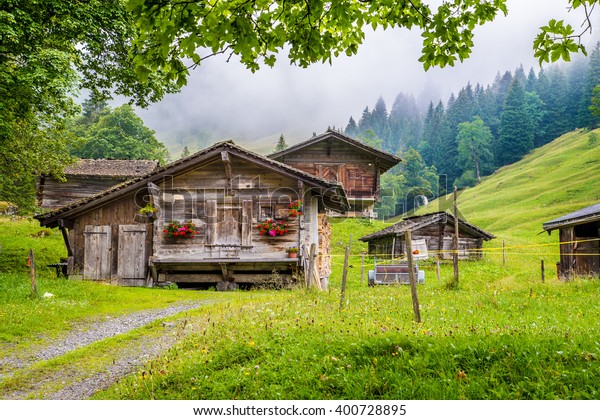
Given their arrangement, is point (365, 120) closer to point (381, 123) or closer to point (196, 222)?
point (381, 123)

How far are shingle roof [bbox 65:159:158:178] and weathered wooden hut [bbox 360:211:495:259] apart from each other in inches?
793

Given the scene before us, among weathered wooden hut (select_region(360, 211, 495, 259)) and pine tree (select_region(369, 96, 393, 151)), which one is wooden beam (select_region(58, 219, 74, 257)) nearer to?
weathered wooden hut (select_region(360, 211, 495, 259))

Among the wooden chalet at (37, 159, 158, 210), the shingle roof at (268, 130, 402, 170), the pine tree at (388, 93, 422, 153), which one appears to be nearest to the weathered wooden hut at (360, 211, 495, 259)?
the shingle roof at (268, 130, 402, 170)

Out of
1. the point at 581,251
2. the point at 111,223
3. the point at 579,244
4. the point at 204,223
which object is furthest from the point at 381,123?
the point at 111,223

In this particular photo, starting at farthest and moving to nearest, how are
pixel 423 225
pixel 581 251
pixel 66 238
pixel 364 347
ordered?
1. pixel 423 225
2. pixel 581 251
3. pixel 66 238
4. pixel 364 347

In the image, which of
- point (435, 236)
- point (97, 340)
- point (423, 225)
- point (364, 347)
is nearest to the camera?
point (364, 347)

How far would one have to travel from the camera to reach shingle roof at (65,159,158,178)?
111ft

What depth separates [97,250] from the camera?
1809 cm

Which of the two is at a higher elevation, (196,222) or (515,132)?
(515,132)

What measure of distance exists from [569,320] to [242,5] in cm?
773

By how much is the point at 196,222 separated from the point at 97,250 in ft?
15.1

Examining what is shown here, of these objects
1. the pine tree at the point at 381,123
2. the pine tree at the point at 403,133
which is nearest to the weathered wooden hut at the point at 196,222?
the pine tree at the point at 403,133

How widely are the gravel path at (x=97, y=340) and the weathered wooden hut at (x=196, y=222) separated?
5.51 metres
